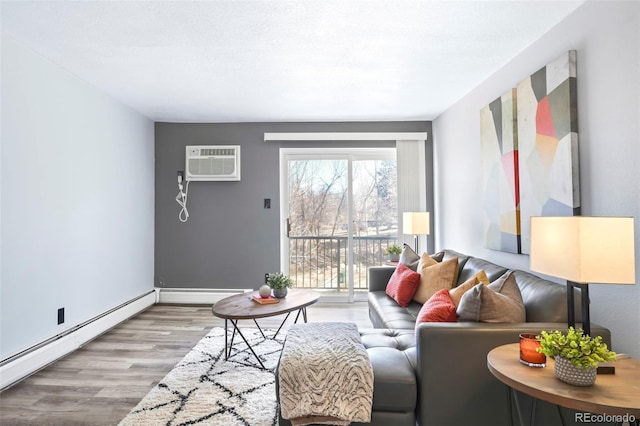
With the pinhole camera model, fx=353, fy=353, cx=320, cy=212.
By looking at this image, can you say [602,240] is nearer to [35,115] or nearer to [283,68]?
[283,68]

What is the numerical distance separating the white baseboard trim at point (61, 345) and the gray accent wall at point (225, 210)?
2.78 feet

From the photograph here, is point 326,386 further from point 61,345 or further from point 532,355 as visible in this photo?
point 61,345

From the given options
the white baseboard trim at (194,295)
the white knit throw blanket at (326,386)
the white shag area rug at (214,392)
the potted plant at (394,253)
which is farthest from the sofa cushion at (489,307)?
the white baseboard trim at (194,295)

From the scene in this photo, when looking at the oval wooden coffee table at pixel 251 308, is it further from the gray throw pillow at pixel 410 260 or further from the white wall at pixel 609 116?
the white wall at pixel 609 116

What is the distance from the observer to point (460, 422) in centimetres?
172

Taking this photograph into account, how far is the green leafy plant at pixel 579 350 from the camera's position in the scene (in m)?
1.25

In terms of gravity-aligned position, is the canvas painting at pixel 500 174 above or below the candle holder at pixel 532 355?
above

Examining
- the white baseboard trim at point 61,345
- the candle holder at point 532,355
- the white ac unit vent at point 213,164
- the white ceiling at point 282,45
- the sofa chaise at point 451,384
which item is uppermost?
the white ceiling at point 282,45

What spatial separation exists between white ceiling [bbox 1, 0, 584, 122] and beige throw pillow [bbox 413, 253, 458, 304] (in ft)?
5.64

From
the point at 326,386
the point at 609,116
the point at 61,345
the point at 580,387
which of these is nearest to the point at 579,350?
the point at 580,387

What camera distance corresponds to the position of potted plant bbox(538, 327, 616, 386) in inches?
49.5

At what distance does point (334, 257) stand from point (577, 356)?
12.3 feet

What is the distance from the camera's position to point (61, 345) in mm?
3039

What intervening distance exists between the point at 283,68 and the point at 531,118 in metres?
1.99
